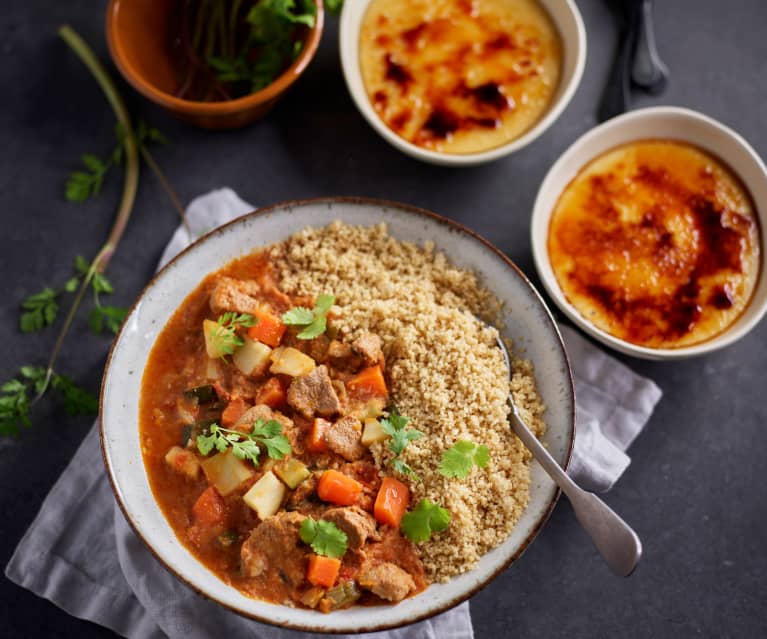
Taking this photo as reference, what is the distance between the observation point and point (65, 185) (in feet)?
13.0

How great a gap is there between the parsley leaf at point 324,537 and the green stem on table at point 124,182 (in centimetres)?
160

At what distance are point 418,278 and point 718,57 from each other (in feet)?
7.25

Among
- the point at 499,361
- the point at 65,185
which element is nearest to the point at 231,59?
the point at 65,185

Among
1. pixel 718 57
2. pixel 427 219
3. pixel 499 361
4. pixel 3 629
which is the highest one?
pixel 718 57

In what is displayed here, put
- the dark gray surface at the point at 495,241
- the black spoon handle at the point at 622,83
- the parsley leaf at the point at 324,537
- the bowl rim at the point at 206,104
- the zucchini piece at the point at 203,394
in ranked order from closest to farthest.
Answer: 1. the parsley leaf at the point at 324,537
2. the zucchini piece at the point at 203,394
3. the dark gray surface at the point at 495,241
4. the bowl rim at the point at 206,104
5. the black spoon handle at the point at 622,83

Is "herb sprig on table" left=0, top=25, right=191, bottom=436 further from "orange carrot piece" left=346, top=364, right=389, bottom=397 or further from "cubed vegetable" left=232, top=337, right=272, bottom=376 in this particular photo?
"orange carrot piece" left=346, top=364, right=389, bottom=397

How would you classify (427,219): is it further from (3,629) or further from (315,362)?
(3,629)

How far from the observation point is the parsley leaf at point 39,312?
3.73 metres

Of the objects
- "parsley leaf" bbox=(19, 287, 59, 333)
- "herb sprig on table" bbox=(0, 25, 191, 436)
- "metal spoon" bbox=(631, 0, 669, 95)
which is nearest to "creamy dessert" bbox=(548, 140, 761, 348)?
"metal spoon" bbox=(631, 0, 669, 95)

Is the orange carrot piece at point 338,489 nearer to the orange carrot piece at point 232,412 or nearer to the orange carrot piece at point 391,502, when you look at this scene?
the orange carrot piece at point 391,502

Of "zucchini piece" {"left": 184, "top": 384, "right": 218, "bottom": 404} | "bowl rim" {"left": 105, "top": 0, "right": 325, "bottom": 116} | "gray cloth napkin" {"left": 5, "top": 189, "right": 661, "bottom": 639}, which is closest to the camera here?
"zucchini piece" {"left": 184, "top": 384, "right": 218, "bottom": 404}

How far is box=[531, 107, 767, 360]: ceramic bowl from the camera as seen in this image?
3.45 meters

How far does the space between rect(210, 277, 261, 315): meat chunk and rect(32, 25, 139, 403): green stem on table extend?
85 cm

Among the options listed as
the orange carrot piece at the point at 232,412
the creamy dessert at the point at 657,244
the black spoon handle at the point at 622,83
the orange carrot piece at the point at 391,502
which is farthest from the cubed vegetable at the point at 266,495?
the black spoon handle at the point at 622,83
